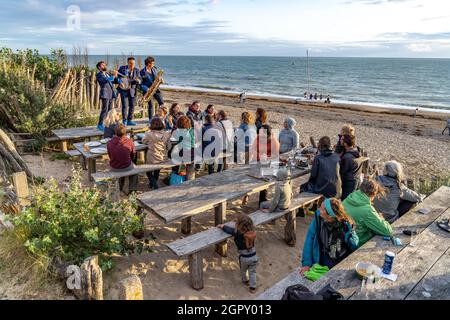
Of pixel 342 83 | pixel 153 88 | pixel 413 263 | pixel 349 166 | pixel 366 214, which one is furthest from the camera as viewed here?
pixel 342 83

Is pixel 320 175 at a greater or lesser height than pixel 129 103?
lesser

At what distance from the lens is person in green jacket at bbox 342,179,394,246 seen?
151 inches

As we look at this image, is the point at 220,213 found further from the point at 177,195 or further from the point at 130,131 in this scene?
the point at 130,131

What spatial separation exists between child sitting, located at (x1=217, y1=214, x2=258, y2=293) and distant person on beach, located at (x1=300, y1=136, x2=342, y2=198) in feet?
6.09

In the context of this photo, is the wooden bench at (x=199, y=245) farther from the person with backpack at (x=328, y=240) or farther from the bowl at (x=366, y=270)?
the bowl at (x=366, y=270)

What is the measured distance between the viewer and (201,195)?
530 cm

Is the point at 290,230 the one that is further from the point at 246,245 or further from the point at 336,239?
the point at 336,239

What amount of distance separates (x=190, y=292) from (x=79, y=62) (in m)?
12.5

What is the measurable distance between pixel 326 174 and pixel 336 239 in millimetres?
2231

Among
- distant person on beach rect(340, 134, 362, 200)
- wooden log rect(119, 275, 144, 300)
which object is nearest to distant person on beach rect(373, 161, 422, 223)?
distant person on beach rect(340, 134, 362, 200)

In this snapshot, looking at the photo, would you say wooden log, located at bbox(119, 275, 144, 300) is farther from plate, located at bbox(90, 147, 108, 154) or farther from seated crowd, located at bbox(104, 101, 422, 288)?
plate, located at bbox(90, 147, 108, 154)

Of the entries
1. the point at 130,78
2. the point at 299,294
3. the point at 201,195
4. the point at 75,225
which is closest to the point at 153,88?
the point at 130,78

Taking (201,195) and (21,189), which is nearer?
(21,189)

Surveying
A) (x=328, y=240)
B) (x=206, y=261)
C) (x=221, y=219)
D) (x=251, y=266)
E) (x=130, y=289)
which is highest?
(x=328, y=240)
